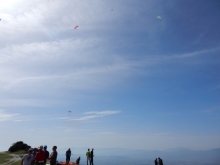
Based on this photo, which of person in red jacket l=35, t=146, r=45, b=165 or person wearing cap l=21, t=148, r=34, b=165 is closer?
person wearing cap l=21, t=148, r=34, b=165

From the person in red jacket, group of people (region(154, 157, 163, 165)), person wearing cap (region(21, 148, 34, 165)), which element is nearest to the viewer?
person wearing cap (region(21, 148, 34, 165))

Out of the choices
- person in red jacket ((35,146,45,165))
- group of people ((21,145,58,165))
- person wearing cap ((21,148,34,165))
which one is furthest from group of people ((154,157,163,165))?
person wearing cap ((21,148,34,165))

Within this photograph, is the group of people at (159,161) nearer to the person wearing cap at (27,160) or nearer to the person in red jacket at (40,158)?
the person in red jacket at (40,158)

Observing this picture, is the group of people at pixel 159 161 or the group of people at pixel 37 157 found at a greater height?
the group of people at pixel 37 157

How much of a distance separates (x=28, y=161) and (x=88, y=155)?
13.5 meters

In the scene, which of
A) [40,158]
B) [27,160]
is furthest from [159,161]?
[27,160]

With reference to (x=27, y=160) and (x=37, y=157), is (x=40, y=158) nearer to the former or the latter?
(x=37, y=157)

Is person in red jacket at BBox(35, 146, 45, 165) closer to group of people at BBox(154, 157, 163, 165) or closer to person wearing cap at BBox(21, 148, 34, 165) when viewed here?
person wearing cap at BBox(21, 148, 34, 165)

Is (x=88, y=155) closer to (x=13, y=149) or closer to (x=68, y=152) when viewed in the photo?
(x=68, y=152)

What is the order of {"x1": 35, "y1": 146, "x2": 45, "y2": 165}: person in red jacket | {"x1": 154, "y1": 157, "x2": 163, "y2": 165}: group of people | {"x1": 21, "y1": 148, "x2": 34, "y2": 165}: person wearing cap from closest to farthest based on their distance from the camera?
1. {"x1": 21, "y1": 148, "x2": 34, "y2": 165}: person wearing cap
2. {"x1": 35, "y1": 146, "x2": 45, "y2": 165}: person in red jacket
3. {"x1": 154, "y1": 157, "x2": 163, "y2": 165}: group of people

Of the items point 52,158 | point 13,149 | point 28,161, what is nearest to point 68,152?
point 52,158

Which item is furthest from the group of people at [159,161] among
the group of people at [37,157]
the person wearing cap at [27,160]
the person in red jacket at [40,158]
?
the person wearing cap at [27,160]

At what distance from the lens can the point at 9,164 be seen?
25.6 m

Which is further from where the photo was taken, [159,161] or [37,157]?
[159,161]
